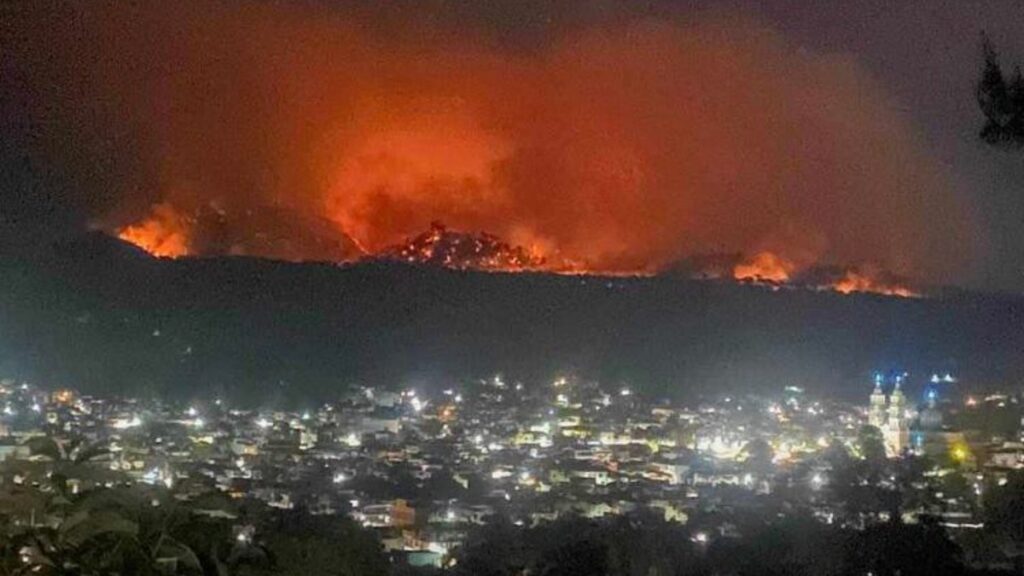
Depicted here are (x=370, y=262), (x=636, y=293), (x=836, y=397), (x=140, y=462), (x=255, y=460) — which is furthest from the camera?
(x=370, y=262)

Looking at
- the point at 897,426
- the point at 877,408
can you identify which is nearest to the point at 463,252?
the point at 877,408

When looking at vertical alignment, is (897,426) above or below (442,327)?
below

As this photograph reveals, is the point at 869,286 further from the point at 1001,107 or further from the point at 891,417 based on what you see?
the point at 1001,107

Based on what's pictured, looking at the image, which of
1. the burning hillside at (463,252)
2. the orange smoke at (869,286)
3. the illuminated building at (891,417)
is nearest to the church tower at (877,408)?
the illuminated building at (891,417)

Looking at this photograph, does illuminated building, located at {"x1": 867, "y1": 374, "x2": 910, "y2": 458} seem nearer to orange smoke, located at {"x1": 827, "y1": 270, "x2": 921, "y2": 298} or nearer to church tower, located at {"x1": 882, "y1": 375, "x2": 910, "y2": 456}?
church tower, located at {"x1": 882, "y1": 375, "x2": 910, "y2": 456}

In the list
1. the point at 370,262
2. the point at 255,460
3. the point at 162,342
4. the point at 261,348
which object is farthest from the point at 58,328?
the point at 255,460

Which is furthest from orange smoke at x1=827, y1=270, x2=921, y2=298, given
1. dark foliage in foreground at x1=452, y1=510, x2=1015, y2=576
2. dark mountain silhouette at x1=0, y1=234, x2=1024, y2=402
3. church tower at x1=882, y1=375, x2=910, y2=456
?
dark foliage in foreground at x1=452, y1=510, x2=1015, y2=576

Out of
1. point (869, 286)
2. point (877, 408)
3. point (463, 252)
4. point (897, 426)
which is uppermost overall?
point (463, 252)

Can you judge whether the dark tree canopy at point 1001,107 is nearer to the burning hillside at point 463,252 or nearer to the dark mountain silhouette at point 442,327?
the dark mountain silhouette at point 442,327

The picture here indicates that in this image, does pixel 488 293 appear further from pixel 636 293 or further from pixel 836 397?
pixel 836 397

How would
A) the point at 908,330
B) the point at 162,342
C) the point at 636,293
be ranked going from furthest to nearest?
the point at 636,293 → the point at 908,330 → the point at 162,342

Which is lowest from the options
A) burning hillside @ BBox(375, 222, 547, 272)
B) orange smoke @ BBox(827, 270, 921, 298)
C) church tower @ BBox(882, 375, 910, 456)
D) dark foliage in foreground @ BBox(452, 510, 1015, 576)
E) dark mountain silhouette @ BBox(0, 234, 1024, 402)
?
dark foliage in foreground @ BBox(452, 510, 1015, 576)
